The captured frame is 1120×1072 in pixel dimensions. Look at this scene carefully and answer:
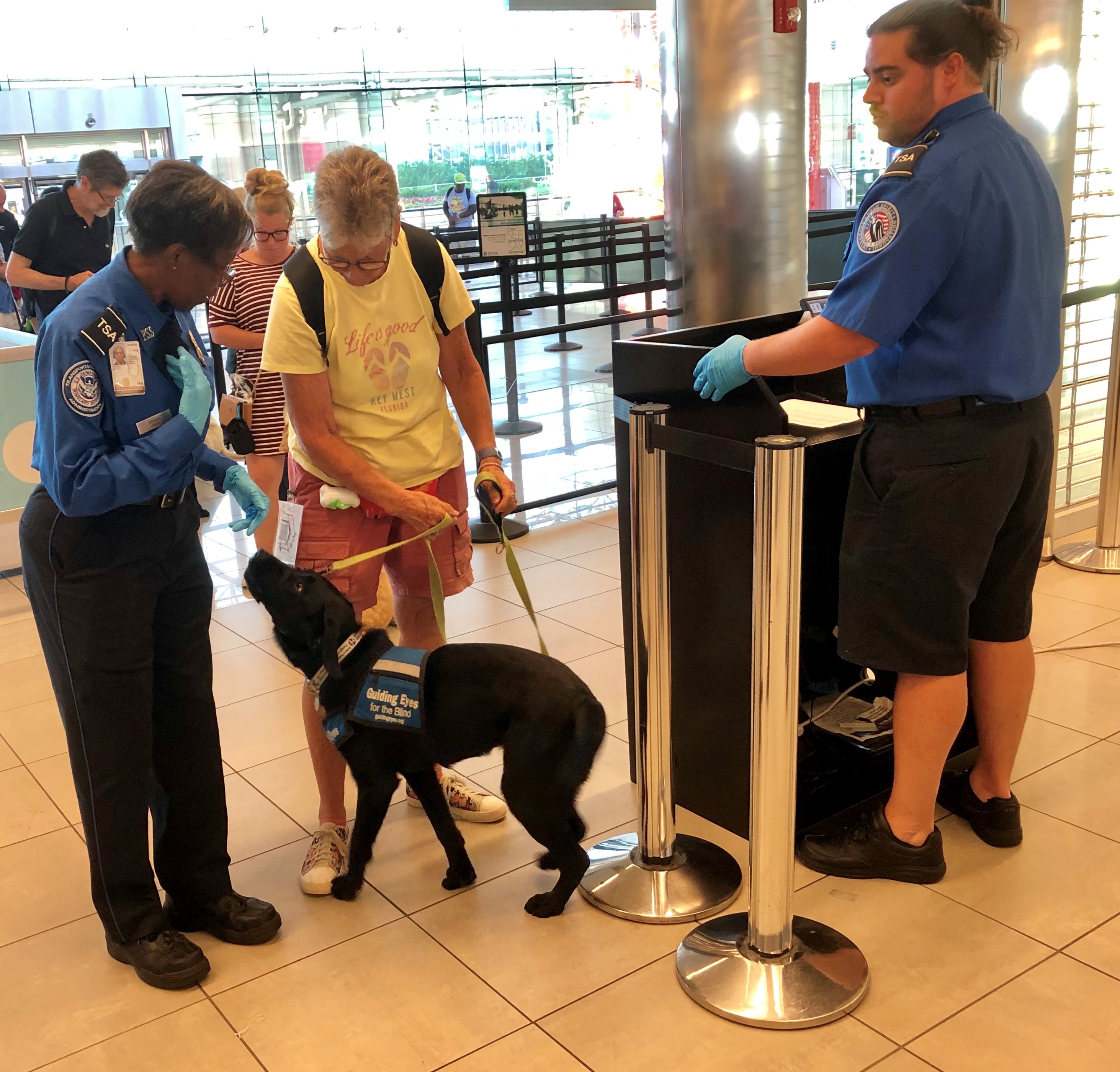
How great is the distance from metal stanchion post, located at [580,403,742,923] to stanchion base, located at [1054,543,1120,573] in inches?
91.3

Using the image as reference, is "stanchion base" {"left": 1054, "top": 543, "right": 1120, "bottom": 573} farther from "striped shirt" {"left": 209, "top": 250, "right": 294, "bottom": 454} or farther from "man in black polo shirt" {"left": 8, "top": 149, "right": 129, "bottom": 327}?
"man in black polo shirt" {"left": 8, "top": 149, "right": 129, "bottom": 327}

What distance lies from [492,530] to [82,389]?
2.99 m

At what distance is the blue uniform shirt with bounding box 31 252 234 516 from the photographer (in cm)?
177

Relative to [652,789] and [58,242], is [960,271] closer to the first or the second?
[652,789]

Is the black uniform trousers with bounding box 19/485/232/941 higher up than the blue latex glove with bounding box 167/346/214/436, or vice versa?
the blue latex glove with bounding box 167/346/214/436

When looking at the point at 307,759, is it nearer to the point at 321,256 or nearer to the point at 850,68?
the point at 321,256

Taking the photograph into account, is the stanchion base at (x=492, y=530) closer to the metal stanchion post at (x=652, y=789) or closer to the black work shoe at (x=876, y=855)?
the metal stanchion post at (x=652, y=789)

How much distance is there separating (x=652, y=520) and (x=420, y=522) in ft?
1.64

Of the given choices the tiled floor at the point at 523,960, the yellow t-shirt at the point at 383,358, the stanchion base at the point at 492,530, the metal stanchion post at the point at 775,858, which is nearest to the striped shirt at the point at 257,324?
the stanchion base at the point at 492,530

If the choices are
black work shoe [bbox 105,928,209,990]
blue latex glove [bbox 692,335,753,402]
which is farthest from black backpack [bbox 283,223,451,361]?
black work shoe [bbox 105,928,209,990]

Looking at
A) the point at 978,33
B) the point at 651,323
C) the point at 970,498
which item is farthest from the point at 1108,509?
the point at 651,323

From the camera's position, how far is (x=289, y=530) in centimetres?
236

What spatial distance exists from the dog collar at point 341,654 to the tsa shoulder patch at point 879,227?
1.20 m

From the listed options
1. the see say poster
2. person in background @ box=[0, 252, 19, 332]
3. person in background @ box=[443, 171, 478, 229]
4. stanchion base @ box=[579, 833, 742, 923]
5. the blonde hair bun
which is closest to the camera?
stanchion base @ box=[579, 833, 742, 923]
